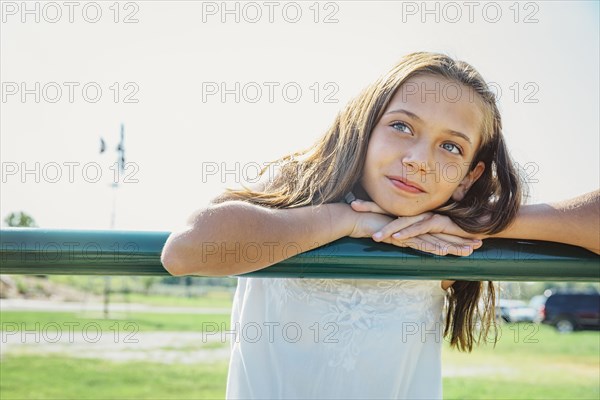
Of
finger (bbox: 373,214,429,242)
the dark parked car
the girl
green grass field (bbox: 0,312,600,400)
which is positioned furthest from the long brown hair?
the dark parked car

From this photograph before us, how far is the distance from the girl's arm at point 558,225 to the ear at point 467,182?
0.56 feet

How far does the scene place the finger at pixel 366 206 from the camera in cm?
138

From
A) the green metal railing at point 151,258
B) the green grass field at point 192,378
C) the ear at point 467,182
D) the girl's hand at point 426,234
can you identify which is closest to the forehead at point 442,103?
the ear at point 467,182

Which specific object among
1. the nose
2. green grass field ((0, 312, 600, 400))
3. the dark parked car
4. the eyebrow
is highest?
the eyebrow

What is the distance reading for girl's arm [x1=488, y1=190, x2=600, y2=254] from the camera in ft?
4.59

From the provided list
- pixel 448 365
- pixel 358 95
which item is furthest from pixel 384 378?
pixel 448 365

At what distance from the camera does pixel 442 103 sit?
1.50m

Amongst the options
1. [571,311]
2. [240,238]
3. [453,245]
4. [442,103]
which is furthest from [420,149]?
[571,311]

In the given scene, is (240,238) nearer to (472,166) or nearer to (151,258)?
(151,258)

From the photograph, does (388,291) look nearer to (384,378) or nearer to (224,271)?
(384,378)

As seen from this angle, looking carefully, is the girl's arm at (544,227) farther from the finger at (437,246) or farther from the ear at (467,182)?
the ear at (467,182)

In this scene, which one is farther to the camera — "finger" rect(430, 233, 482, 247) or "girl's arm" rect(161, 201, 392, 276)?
"finger" rect(430, 233, 482, 247)

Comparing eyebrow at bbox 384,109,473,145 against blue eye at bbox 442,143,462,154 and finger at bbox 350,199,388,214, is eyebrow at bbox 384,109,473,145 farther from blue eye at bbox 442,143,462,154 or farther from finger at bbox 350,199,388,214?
finger at bbox 350,199,388,214

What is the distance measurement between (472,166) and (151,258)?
806 millimetres
